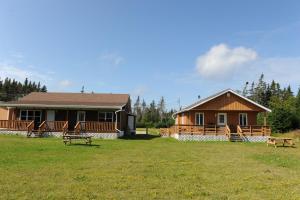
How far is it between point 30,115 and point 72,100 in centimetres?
474

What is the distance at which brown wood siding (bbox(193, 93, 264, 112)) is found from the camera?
95.6 feet

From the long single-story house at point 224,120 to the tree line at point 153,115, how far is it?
2998 centimetres

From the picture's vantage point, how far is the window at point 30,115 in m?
29.2

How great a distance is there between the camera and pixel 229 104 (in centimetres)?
2922

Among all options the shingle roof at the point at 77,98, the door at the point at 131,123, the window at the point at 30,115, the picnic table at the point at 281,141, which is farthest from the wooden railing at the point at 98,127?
the picnic table at the point at 281,141

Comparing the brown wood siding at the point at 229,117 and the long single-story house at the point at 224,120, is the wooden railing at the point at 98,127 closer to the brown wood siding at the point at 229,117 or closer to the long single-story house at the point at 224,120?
the long single-story house at the point at 224,120

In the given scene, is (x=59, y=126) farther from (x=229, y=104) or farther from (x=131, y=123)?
(x=229, y=104)

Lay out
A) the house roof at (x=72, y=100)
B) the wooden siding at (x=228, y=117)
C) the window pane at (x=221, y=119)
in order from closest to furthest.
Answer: the house roof at (x=72, y=100) < the wooden siding at (x=228, y=117) < the window pane at (x=221, y=119)

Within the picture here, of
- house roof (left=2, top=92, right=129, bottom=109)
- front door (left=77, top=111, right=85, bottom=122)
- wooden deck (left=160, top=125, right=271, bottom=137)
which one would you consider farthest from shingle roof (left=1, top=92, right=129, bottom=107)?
wooden deck (left=160, top=125, right=271, bottom=137)

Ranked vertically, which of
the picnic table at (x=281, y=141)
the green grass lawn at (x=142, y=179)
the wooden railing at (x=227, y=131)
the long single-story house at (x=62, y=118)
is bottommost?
the green grass lawn at (x=142, y=179)

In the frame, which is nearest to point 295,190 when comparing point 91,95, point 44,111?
point 44,111

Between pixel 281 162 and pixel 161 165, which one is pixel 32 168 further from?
pixel 281 162

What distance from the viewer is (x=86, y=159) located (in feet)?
42.7

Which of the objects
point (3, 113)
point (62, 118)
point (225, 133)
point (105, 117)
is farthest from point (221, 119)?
point (3, 113)
